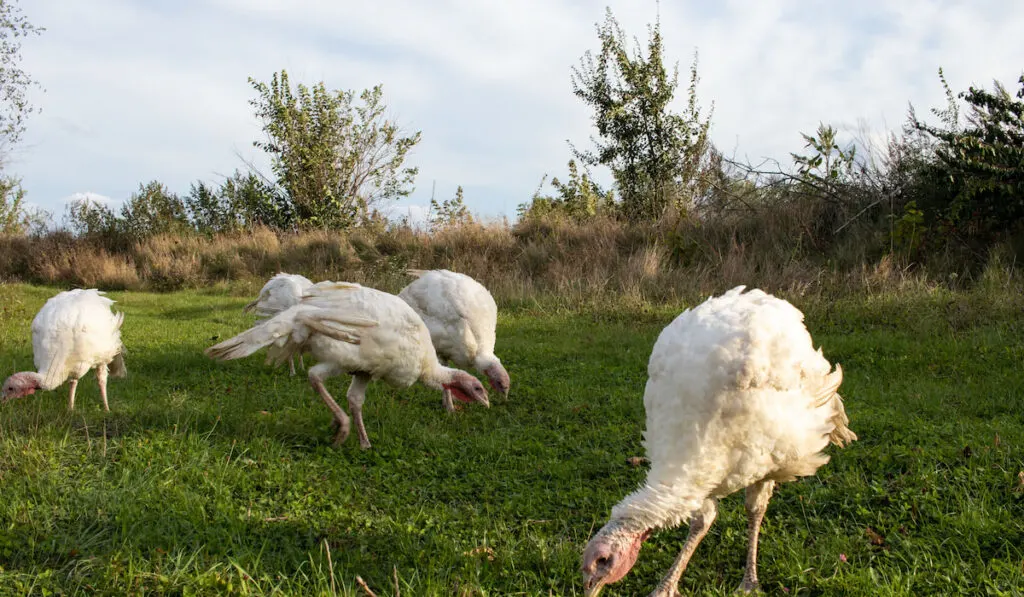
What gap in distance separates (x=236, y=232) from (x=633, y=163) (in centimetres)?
1164

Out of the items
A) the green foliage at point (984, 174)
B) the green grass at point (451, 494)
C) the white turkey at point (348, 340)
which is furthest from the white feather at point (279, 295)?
the green foliage at point (984, 174)

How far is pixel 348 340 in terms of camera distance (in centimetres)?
497

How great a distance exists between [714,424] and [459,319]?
12.3 feet

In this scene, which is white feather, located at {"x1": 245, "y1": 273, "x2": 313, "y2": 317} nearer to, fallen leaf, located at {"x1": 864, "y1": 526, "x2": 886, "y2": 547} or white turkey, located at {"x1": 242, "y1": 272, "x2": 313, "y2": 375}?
white turkey, located at {"x1": 242, "y1": 272, "x2": 313, "y2": 375}

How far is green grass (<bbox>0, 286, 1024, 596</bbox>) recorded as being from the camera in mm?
3094

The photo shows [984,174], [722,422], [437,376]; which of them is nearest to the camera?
[722,422]

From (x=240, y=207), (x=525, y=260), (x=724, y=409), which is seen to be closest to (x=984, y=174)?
(x=525, y=260)

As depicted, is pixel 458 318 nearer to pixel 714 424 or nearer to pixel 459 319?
pixel 459 319

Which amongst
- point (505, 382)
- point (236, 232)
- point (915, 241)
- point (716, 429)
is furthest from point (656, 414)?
point (236, 232)

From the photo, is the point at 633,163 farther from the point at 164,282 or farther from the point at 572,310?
the point at 164,282

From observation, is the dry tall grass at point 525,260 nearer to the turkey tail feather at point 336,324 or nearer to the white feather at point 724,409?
the turkey tail feather at point 336,324

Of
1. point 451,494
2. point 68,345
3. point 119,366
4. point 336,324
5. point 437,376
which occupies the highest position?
point 336,324

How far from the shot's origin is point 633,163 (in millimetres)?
18109

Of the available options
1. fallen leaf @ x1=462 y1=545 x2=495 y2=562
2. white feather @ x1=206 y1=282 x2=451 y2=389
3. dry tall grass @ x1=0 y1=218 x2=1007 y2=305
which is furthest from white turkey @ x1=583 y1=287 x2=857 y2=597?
dry tall grass @ x1=0 y1=218 x2=1007 y2=305
